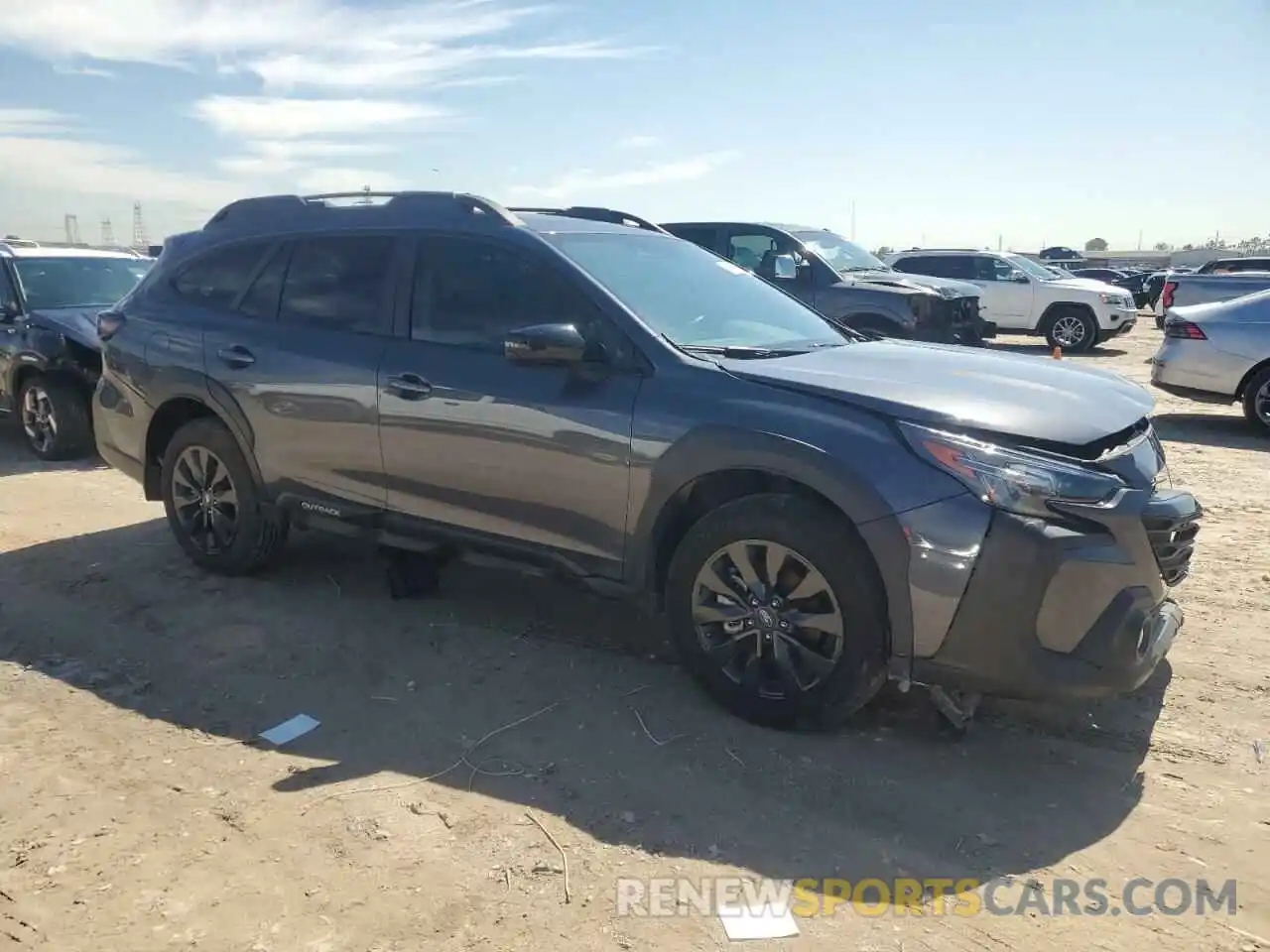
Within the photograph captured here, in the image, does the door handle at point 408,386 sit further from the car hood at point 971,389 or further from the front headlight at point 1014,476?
the front headlight at point 1014,476

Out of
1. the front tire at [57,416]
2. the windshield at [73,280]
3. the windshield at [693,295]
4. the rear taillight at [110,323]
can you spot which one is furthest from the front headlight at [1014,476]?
the windshield at [73,280]

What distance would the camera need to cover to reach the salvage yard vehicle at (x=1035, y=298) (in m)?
18.5

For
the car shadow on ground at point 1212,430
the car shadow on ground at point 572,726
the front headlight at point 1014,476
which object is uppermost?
the front headlight at point 1014,476

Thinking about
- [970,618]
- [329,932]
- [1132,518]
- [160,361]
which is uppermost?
[160,361]

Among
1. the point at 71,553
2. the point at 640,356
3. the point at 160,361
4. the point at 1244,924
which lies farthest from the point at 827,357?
the point at 71,553

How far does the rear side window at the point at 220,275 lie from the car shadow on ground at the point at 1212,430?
8.03m

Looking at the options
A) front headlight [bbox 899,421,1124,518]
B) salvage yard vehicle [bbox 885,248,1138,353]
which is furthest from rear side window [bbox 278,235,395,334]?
salvage yard vehicle [bbox 885,248,1138,353]

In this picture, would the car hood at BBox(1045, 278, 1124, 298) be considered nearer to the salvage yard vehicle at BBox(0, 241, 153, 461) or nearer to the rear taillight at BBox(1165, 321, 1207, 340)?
the rear taillight at BBox(1165, 321, 1207, 340)

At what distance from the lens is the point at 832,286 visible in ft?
40.5

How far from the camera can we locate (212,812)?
327 cm

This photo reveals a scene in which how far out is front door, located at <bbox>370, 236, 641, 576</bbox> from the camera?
3994 millimetres

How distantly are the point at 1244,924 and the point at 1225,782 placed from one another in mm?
786

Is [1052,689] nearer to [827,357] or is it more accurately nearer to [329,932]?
[827,357]
